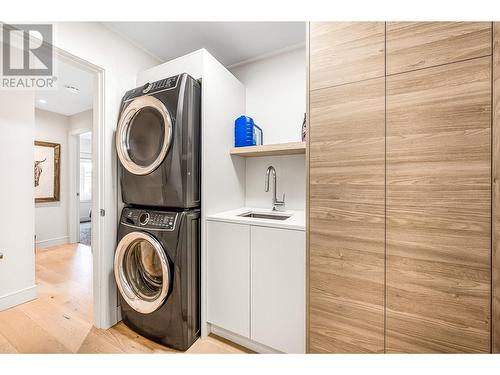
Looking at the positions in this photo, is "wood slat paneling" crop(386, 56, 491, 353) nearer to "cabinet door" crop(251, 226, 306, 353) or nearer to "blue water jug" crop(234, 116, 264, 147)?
"cabinet door" crop(251, 226, 306, 353)

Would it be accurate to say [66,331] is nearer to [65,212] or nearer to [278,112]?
[278,112]

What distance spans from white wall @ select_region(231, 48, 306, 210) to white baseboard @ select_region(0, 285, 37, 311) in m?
2.32

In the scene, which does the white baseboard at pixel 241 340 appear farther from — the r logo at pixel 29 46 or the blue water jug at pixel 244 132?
the r logo at pixel 29 46

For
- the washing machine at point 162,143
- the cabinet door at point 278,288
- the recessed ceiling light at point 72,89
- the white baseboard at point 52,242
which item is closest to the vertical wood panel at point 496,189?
the cabinet door at point 278,288

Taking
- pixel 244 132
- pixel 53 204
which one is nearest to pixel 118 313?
pixel 244 132

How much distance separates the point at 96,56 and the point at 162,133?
803 mm

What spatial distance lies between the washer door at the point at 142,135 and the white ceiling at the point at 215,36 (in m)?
0.65

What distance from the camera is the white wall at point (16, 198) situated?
6.77 ft

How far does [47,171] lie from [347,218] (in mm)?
4938

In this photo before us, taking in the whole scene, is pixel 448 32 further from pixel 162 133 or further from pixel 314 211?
pixel 162 133

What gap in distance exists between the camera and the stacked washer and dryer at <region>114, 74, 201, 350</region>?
1.45 m

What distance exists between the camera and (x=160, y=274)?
1666 millimetres

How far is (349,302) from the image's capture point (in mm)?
1132

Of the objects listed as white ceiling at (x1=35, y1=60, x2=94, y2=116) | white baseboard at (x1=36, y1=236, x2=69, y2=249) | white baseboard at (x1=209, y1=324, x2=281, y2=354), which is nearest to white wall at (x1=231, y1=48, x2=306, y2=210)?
white baseboard at (x1=209, y1=324, x2=281, y2=354)
